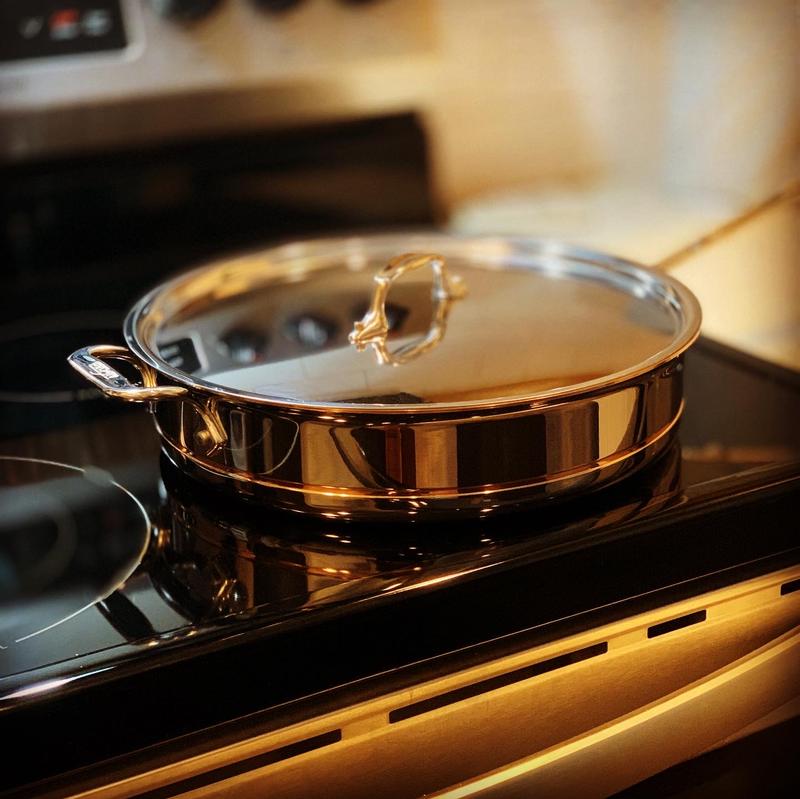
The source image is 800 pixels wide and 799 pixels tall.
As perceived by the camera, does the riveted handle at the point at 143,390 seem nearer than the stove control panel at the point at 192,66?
Yes

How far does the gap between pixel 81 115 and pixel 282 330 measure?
407 mm

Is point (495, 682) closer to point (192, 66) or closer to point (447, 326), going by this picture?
point (447, 326)

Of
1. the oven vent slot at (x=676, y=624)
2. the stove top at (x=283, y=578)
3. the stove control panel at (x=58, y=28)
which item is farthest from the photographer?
the stove control panel at (x=58, y=28)

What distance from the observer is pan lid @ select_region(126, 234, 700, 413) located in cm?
50

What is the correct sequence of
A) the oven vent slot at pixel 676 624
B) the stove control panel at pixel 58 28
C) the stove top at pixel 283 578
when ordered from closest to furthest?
the stove top at pixel 283 578
the oven vent slot at pixel 676 624
the stove control panel at pixel 58 28

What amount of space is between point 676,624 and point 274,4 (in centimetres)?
66

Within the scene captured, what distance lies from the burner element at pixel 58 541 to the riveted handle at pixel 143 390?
0.07 m

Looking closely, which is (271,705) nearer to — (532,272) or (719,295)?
(532,272)

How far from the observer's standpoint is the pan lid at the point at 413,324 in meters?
0.50

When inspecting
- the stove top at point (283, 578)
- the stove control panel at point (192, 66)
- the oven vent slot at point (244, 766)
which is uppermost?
the stove control panel at point (192, 66)

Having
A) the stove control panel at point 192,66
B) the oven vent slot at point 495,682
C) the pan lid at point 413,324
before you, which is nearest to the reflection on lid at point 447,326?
the pan lid at point 413,324

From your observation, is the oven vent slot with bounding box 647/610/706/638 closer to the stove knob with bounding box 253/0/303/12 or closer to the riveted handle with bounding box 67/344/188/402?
the riveted handle with bounding box 67/344/188/402

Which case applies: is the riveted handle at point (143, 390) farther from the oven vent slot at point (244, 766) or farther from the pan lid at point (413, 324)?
the oven vent slot at point (244, 766)

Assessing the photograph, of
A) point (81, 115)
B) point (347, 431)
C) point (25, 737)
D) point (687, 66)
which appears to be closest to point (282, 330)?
point (347, 431)
